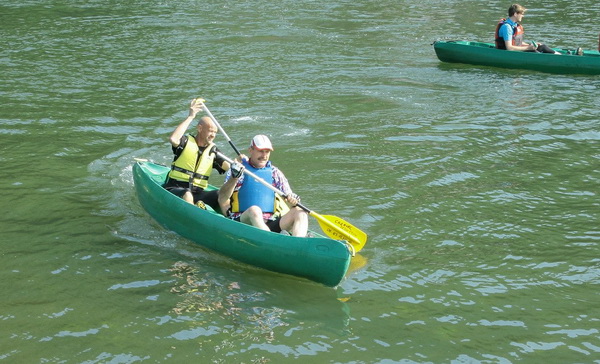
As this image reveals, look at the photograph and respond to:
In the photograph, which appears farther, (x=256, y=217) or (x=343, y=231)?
(x=256, y=217)

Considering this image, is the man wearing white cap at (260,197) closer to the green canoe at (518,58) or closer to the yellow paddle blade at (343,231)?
the yellow paddle blade at (343,231)

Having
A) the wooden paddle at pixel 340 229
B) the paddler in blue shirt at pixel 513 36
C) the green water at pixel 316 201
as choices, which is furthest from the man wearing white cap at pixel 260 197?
the paddler in blue shirt at pixel 513 36

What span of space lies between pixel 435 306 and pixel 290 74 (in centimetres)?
931

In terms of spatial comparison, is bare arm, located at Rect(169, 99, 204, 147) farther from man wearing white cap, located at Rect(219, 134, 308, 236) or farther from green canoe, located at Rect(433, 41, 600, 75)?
green canoe, located at Rect(433, 41, 600, 75)

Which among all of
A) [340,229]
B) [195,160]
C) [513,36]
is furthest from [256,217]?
[513,36]

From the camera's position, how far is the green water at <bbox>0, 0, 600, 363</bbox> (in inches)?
247

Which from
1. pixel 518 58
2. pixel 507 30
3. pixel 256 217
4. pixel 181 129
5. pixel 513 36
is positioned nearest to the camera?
pixel 256 217

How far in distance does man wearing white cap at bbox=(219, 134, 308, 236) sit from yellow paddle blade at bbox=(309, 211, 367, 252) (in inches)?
7.4

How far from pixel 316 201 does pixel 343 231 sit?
194 centimetres

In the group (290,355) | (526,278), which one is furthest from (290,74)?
(290,355)

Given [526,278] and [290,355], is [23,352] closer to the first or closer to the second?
→ [290,355]

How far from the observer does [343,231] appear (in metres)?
7.17

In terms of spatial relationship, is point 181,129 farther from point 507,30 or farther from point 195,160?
point 507,30

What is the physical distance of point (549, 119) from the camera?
40.7 ft
